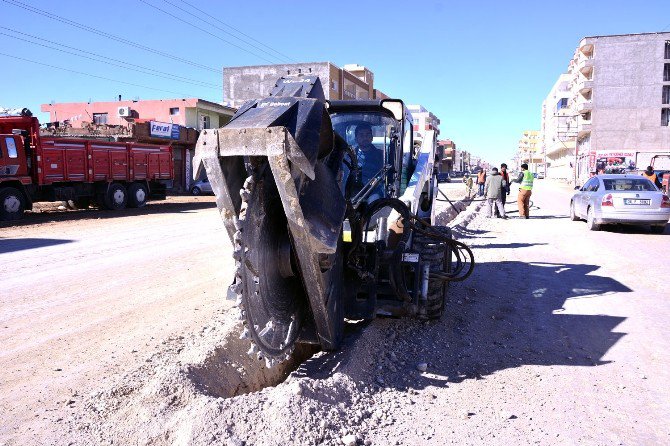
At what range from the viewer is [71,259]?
395 inches

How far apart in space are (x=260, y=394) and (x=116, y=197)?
20.4 m

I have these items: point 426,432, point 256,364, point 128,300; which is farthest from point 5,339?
point 426,432

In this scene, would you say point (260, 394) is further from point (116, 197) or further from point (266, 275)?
point (116, 197)

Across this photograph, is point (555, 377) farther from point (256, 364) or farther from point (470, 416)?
point (256, 364)

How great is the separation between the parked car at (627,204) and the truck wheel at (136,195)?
1772 centimetres

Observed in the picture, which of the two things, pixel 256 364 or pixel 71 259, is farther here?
pixel 71 259

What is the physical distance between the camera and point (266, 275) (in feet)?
12.2

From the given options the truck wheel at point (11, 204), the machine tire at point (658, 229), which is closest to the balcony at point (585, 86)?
the machine tire at point (658, 229)

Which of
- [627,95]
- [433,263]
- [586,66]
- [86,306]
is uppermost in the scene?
[586,66]

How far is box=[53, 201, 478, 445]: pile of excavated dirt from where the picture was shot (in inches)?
132

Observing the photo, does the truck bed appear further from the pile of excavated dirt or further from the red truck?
the pile of excavated dirt

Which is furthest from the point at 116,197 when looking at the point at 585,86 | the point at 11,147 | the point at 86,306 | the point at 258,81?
the point at 585,86

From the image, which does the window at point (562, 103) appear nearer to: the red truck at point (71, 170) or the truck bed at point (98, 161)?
the truck bed at point (98, 161)

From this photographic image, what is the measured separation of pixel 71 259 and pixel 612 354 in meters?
9.00
